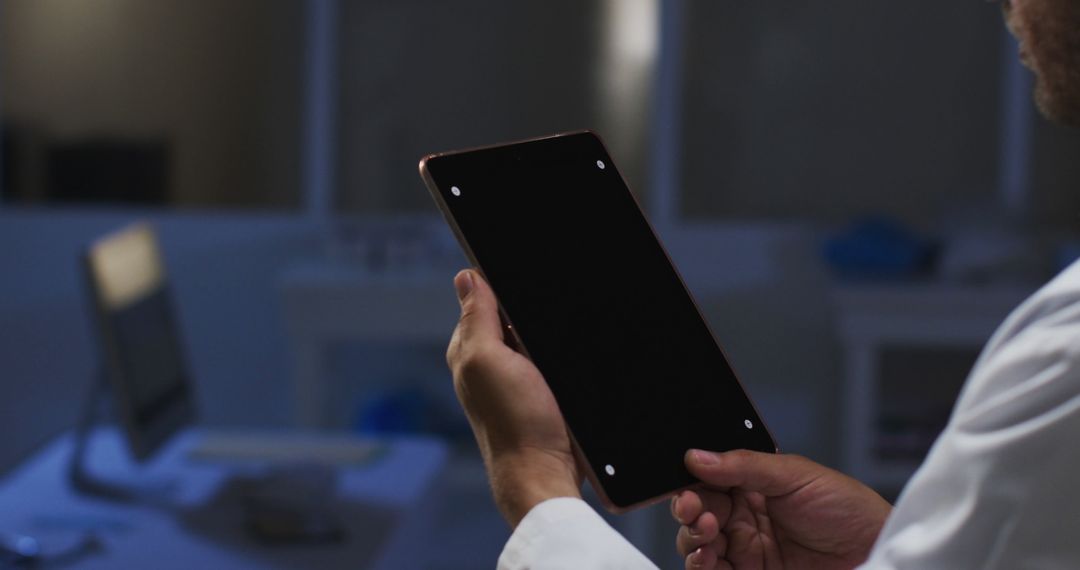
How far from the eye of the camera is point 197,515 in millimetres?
2252

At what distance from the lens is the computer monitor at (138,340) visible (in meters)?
2.27

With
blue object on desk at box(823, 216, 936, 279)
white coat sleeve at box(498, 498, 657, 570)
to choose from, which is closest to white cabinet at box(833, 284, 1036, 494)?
blue object on desk at box(823, 216, 936, 279)

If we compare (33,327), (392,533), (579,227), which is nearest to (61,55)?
(33,327)

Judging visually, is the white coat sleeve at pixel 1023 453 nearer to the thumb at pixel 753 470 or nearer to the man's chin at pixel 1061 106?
the man's chin at pixel 1061 106

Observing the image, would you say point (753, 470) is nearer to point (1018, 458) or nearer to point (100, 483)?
point (1018, 458)

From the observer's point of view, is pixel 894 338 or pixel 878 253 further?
pixel 878 253

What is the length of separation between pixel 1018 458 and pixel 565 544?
358mm

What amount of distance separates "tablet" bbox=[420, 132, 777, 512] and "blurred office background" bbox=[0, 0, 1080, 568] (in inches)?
97.6

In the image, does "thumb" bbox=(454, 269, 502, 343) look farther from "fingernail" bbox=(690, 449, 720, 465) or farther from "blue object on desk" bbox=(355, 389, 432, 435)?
"blue object on desk" bbox=(355, 389, 432, 435)

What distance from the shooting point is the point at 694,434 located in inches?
48.6

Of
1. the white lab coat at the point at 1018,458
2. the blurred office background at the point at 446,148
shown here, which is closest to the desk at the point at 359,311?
the blurred office background at the point at 446,148

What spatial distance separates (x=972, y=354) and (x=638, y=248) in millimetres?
2837

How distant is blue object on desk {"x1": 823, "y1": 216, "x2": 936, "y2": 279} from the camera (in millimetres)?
3643

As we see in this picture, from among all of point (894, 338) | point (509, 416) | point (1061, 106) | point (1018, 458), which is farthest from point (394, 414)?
point (1018, 458)
